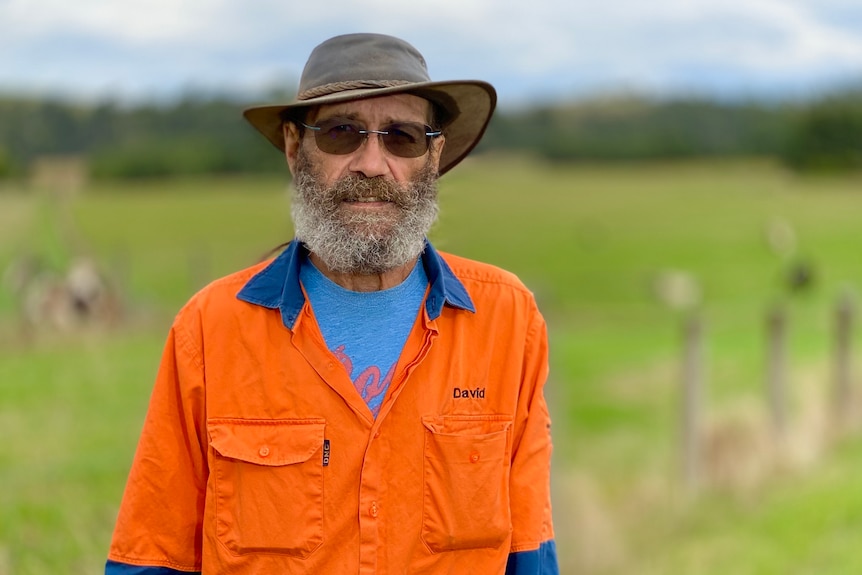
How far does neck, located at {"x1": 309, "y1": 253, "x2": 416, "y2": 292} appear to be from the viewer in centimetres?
220

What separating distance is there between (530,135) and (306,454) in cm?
4315

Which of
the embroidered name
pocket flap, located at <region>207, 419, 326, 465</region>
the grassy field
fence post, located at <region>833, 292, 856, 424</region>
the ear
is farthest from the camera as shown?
fence post, located at <region>833, 292, 856, 424</region>

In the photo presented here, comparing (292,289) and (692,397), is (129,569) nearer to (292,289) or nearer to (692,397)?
(292,289)

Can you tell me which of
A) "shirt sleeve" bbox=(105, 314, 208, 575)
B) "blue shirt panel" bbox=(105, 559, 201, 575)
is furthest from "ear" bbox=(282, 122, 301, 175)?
"blue shirt panel" bbox=(105, 559, 201, 575)

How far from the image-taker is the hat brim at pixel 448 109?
2.04m

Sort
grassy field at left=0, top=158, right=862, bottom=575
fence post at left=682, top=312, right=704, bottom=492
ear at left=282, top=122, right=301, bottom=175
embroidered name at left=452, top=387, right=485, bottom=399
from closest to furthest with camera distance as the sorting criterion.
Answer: embroidered name at left=452, top=387, right=485, bottom=399 → ear at left=282, top=122, right=301, bottom=175 → grassy field at left=0, top=158, right=862, bottom=575 → fence post at left=682, top=312, right=704, bottom=492

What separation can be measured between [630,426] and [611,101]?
52297 millimetres

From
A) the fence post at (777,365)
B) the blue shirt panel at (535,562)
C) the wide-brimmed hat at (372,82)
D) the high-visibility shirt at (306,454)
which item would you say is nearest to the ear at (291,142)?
the wide-brimmed hat at (372,82)

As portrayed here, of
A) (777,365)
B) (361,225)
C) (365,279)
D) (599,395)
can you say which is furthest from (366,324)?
(599,395)

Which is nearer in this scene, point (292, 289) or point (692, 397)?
point (292, 289)

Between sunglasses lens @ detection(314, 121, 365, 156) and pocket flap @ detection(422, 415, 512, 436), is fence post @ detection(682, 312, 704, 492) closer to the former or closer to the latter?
pocket flap @ detection(422, 415, 512, 436)

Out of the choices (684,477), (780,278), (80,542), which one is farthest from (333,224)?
(780,278)

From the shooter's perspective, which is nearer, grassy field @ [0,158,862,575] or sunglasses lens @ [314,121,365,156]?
sunglasses lens @ [314,121,365,156]

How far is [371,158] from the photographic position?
2113mm
